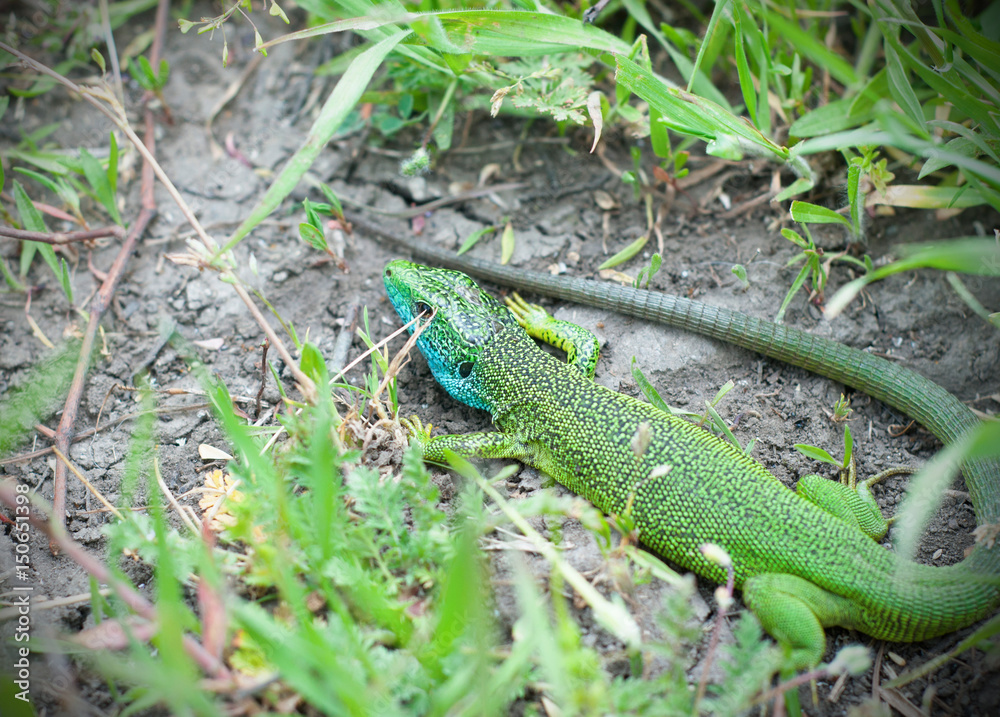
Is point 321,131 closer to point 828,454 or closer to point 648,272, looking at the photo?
point 648,272

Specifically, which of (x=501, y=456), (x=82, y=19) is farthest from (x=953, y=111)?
→ (x=82, y=19)

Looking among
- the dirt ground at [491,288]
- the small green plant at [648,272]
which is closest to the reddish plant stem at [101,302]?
the dirt ground at [491,288]

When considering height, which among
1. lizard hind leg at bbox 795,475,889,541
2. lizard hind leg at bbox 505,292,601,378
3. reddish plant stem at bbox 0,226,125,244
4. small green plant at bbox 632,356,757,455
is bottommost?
lizard hind leg at bbox 795,475,889,541

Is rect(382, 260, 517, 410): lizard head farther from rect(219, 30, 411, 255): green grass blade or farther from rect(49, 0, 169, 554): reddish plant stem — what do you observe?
rect(49, 0, 169, 554): reddish plant stem

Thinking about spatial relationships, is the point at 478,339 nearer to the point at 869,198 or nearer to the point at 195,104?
the point at 869,198

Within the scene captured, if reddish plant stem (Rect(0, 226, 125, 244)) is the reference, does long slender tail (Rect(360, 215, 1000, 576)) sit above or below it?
below

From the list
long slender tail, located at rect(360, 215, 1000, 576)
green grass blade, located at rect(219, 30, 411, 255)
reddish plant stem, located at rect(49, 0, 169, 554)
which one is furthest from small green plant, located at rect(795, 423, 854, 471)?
reddish plant stem, located at rect(49, 0, 169, 554)
